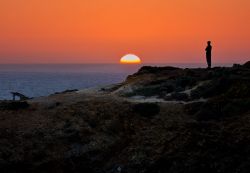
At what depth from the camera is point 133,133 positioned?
107 ft

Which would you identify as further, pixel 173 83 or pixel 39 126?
pixel 173 83

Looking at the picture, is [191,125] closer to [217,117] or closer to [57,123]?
[217,117]

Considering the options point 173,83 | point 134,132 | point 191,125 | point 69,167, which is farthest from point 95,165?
point 173,83

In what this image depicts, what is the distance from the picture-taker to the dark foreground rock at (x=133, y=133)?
29.2 meters

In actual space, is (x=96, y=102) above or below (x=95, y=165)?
above

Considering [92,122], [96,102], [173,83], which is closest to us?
[92,122]

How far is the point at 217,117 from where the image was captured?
32969 millimetres

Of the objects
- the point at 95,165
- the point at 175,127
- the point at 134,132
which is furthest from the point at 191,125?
the point at 95,165

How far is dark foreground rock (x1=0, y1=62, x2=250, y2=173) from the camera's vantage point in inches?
1150

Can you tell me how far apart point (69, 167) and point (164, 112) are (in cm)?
733

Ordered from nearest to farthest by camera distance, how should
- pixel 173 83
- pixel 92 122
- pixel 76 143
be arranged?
pixel 76 143, pixel 92 122, pixel 173 83

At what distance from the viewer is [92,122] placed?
3375 centimetres

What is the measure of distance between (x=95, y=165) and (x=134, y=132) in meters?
3.52

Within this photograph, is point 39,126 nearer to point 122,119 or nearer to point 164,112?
point 122,119
